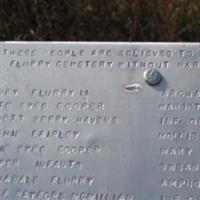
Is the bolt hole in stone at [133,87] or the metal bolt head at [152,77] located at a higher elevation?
the metal bolt head at [152,77]

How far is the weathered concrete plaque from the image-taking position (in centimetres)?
399

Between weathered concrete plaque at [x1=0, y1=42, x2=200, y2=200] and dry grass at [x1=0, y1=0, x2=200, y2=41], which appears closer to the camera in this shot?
weathered concrete plaque at [x1=0, y1=42, x2=200, y2=200]

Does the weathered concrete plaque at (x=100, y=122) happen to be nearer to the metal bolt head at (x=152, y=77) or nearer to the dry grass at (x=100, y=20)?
the metal bolt head at (x=152, y=77)

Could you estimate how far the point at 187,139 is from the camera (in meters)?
4.01

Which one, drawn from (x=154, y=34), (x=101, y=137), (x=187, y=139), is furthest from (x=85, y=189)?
(x=154, y=34)

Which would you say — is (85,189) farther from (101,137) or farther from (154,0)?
(154,0)

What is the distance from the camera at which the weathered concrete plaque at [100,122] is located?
399 centimetres

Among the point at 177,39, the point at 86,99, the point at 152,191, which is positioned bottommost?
the point at 152,191

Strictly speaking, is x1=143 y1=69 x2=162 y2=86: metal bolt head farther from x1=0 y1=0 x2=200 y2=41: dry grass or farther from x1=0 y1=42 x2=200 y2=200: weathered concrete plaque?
x1=0 y1=0 x2=200 y2=41: dry grass

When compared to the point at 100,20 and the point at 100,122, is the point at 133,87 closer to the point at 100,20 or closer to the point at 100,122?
the point at 100,122

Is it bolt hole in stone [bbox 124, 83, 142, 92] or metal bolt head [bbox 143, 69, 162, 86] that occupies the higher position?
metal bolt head [bbox 143, 69, 162, 86]

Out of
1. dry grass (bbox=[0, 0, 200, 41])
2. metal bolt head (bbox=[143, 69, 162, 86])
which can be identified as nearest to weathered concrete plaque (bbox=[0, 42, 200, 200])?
metal bolt head (bbox=[143, 69, 162, 86])

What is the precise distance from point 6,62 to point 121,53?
49cm

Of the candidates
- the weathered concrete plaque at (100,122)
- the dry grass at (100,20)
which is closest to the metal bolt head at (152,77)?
the weathered concrete plaque at (100,122)
